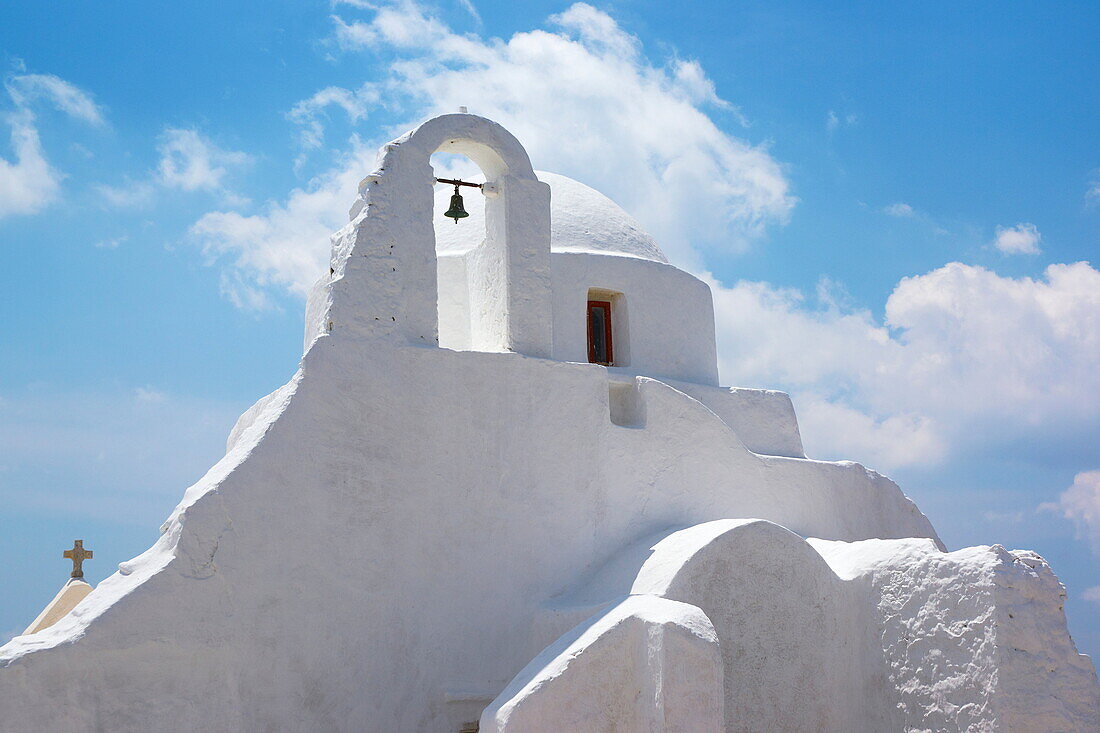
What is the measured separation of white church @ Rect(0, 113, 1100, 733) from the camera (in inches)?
268

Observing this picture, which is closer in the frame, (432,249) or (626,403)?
(432,249)

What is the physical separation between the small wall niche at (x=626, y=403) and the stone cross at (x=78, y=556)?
7.45 m

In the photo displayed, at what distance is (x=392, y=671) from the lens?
7.88 m

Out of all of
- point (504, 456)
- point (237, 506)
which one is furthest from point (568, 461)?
point (237, 506)

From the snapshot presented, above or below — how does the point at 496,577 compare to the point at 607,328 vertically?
below

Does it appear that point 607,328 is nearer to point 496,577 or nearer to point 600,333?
point 600,333

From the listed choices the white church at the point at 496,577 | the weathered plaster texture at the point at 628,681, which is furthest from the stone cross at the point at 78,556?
the weathered plaster texture at the point at 628,681

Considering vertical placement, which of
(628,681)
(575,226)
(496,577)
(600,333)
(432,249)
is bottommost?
(628,681)

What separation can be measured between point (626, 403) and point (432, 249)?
2656 mm

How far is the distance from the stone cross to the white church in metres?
5.41

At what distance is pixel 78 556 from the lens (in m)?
13.2

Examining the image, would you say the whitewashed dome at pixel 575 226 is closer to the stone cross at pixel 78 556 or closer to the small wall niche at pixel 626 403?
the small wall niche at pixel 626 403

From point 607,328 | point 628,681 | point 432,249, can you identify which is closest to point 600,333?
point 607,328

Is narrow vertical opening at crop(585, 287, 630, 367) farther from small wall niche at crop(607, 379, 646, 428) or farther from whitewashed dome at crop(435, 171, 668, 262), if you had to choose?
small wall niche at crop(607, 379, 646, 428)
